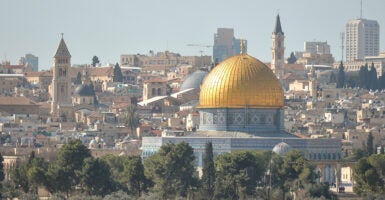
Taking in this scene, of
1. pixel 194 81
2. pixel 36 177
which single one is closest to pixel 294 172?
pixel 36 177

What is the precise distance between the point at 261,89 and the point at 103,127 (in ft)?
126

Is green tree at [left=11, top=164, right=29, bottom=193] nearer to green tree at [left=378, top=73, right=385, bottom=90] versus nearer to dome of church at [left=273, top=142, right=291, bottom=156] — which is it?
dome of church at [left=273, top=142, right=291, bottom=156]

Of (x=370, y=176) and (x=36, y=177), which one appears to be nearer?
(x=370, y=176)

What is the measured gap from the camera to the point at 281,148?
339 feet

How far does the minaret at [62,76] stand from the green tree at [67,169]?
70960 millimetres

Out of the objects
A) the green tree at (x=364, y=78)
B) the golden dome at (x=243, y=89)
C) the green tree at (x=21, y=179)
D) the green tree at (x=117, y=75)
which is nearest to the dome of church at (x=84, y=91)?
the green tree at (x=117, y=75)

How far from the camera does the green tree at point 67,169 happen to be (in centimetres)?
9012

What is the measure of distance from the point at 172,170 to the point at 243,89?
1369 cm

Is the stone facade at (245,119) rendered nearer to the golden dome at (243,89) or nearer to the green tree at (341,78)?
the golden dome at (243,89)

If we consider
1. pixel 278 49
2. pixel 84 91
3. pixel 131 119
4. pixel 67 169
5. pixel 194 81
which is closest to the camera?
pixel 67 169

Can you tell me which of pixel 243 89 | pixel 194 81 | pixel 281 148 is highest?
pixel 194 81

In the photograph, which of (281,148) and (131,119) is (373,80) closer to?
(131,119)

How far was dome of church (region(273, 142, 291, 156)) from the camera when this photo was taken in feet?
336

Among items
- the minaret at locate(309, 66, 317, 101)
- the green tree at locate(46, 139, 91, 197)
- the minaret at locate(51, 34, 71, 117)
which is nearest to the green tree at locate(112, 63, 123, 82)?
the minaret at locate(309, 66, 317, 101)
